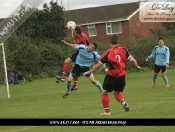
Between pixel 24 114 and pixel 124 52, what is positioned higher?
pixel 124 52

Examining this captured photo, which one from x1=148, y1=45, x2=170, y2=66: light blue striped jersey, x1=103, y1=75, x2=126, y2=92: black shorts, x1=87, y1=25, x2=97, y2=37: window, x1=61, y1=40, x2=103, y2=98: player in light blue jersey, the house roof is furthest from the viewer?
x1=87, y1=25, x2=97, y2=37: window

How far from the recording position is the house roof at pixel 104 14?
2297 inches

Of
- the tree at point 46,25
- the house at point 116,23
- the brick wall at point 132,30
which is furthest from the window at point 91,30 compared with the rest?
the tree at point 46,25

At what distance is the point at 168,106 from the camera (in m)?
13.8

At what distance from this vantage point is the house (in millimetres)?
58156

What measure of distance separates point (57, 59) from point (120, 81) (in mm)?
31472

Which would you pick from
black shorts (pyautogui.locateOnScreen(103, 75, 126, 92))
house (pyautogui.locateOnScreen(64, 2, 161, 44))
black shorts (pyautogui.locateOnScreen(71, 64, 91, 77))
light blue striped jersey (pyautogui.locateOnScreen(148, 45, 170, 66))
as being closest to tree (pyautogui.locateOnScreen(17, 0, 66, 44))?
house (pyautogui.locateOnScreen(64, 2, 161, 44))

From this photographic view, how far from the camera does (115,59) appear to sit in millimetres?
12742

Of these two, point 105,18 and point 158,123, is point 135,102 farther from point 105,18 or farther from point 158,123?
point 105,18

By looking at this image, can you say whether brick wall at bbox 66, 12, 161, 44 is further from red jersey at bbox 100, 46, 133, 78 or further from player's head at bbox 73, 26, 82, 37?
red jersey at bbox 100, 46, 133, 78

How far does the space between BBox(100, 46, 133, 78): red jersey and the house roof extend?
147 feet

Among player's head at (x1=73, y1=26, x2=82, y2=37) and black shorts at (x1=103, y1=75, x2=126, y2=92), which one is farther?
player's head at (x1=73, y1=26, x2=82, y2=37)
